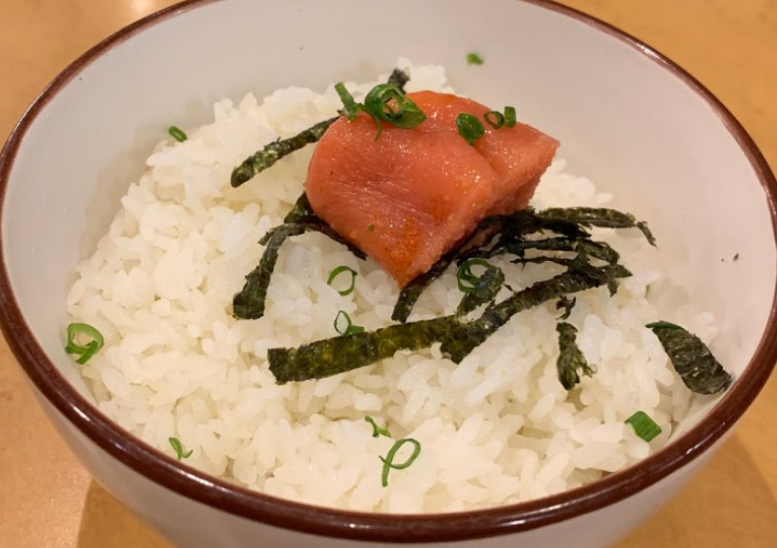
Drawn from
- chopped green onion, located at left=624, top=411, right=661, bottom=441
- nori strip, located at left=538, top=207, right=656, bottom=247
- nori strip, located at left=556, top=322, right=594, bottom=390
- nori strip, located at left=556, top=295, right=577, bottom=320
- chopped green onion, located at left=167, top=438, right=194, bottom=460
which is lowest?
chopped green onion, located at left=167, top=438, right=194, bottom=460

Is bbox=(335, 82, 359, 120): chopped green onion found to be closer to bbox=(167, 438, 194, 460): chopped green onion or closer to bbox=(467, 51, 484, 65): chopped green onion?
bbox=(467, 51, 484, 65): chopped green onion

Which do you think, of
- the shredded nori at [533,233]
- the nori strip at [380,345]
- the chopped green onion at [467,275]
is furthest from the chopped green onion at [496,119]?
the nori strip at [380,345]

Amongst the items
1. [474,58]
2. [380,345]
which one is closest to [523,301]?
[380,345]

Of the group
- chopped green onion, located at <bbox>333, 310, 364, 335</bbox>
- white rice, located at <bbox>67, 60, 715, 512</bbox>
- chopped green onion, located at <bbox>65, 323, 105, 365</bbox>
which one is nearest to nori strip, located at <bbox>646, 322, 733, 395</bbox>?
white rice, located at <bbox>67, 60, 715, 512</bbox>

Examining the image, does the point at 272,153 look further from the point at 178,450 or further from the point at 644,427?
the point at 644,427

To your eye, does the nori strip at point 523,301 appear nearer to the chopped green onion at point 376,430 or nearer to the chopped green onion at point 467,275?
the chopped green onion at point 467,275
